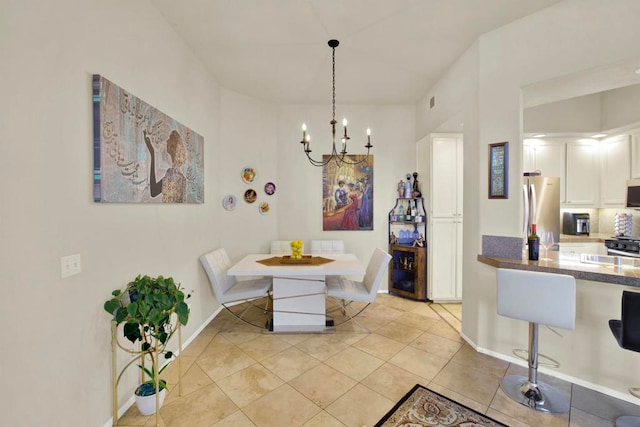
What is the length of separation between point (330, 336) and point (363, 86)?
3349mm

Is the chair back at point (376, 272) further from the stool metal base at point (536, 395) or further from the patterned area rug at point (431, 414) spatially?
the stool metal base at point (536, 395)

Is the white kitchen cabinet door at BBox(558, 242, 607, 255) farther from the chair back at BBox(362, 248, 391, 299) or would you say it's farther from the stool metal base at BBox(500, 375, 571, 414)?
the chair back at BBox(362, 248, 391, 299)

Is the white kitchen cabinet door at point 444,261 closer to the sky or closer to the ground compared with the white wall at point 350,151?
closer to the ground

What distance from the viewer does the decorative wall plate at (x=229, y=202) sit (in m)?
3.85

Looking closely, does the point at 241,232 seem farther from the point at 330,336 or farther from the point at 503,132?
the point at 503,132

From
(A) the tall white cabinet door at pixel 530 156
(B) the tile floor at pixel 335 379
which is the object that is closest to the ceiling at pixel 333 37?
(A) the tall white cabinet door at pixel 530 156

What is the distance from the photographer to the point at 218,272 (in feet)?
10.4

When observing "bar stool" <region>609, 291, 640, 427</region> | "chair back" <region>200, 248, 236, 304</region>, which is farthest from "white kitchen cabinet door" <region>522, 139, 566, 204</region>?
"chair back" <region>200, 248, 236, 304</region>

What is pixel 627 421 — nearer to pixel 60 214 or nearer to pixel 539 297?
pixel 539 297

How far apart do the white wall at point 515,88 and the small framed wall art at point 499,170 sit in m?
0.04

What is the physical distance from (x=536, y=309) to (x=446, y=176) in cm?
251

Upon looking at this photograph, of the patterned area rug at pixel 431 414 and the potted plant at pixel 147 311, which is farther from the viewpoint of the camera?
the patterned area rug at pixel 431 414

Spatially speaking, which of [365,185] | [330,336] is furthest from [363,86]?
[330,336]

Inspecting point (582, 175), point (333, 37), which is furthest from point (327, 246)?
point (582, 175)
